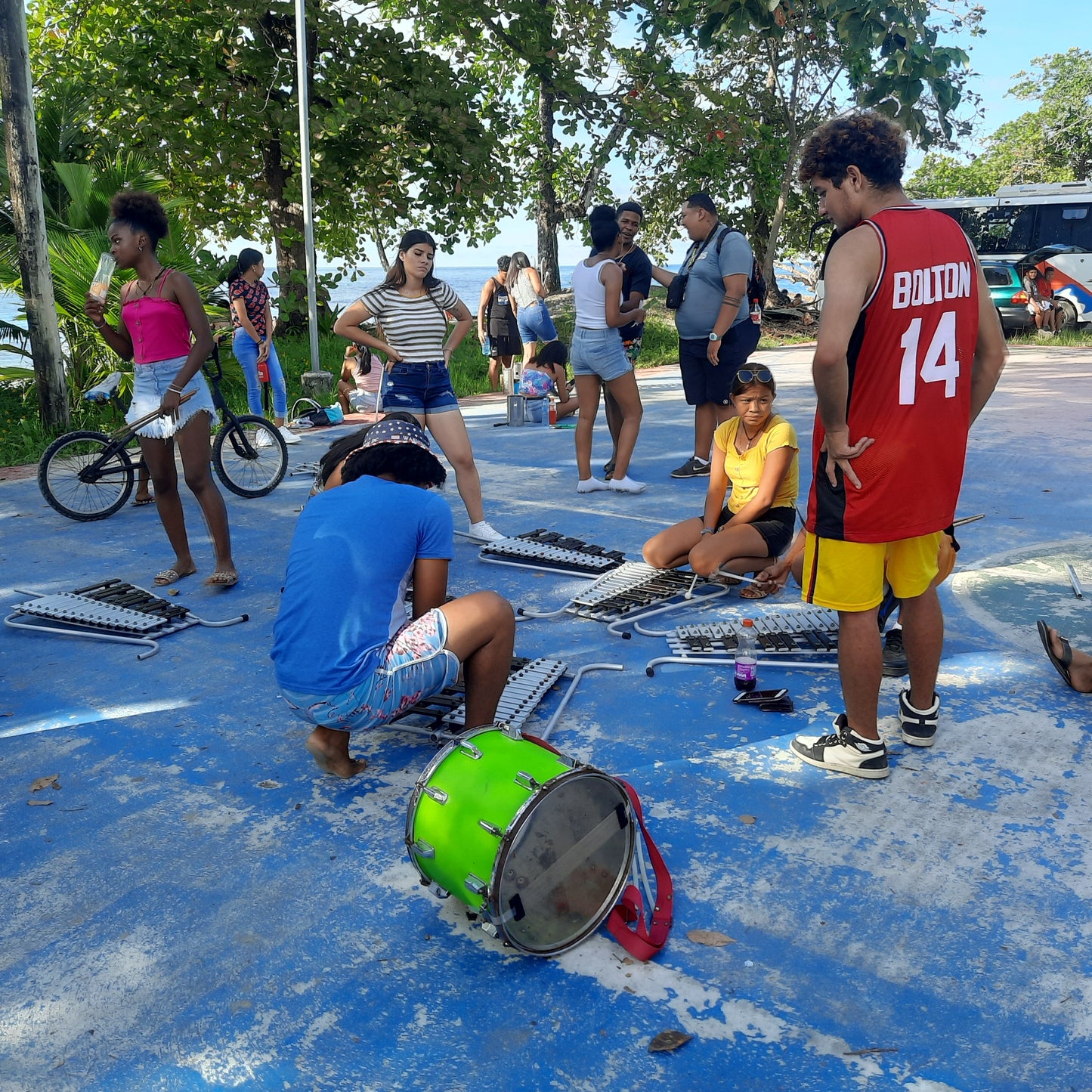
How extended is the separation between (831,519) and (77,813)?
271cm

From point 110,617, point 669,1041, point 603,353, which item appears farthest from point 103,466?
point 669,1041

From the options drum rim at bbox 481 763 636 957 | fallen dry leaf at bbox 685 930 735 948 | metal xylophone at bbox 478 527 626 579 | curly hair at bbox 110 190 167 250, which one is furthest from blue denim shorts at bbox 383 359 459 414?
fallen dry leaf at bbox 685 930 735 948

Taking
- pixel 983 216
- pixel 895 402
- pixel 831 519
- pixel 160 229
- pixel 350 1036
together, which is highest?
pixel 983 216

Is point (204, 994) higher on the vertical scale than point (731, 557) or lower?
lower

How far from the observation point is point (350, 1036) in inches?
95.0

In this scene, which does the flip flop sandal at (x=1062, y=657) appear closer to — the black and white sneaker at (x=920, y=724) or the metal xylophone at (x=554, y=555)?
the black and white sneaker at (x=920, y=724)

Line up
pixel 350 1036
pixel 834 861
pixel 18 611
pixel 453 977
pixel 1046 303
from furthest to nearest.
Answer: pixel 1046 303 → pixel 18 611 → pixel 834 861 → pixel 453 977 → pixel 350 1036

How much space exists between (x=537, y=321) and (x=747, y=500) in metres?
6.27

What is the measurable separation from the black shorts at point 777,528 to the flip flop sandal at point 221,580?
9.51 feet

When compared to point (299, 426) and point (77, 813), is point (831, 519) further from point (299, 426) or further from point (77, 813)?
point (299, 426)

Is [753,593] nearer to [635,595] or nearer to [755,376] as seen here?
[635,595]

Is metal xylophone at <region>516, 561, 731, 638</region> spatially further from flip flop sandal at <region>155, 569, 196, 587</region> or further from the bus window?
the bus window

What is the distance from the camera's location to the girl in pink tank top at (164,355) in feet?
17.5

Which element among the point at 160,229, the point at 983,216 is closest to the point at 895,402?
the point at 160,229
